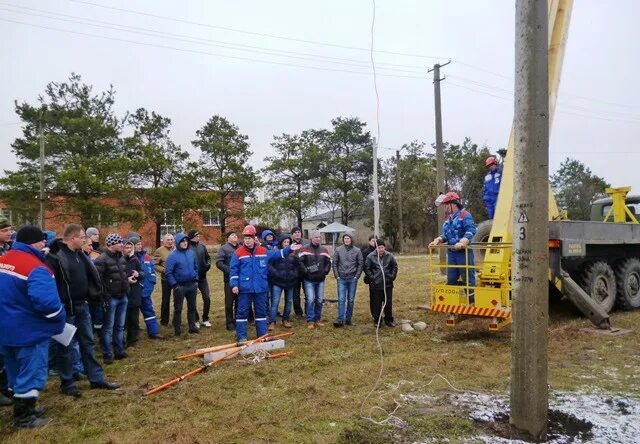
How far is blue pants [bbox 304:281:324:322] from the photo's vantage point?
8.61m

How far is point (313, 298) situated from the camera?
8.66m

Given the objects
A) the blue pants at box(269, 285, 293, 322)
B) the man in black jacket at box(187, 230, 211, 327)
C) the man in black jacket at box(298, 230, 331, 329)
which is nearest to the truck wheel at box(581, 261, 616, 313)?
the man in black jacket at box(298, 230, 331, 329)

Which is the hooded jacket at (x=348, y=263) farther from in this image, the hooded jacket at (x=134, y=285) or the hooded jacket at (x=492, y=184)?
the hooded jacket at (x=134, y=285)

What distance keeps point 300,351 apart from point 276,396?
6.12 ft

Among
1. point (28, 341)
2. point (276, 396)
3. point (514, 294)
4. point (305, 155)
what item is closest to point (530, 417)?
point (514, 294)

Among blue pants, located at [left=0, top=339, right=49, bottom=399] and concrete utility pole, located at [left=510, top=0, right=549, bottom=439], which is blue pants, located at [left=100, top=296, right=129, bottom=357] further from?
concrete utility pole, located at [left=510, top=0, right=549, bottom=439]

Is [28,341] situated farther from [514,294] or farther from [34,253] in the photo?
[514,294]

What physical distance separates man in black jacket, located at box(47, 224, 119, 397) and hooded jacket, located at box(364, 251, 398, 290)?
14.7 feet

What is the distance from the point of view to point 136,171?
1120 inches

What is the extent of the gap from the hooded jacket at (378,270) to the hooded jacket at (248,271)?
2033mm

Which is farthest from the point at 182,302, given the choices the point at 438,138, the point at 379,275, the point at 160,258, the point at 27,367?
the point at 438,138

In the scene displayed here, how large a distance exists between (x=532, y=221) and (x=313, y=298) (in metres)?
5.40

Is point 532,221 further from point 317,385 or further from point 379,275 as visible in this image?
point 379,275

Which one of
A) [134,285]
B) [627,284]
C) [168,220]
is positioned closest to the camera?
[134,285]
